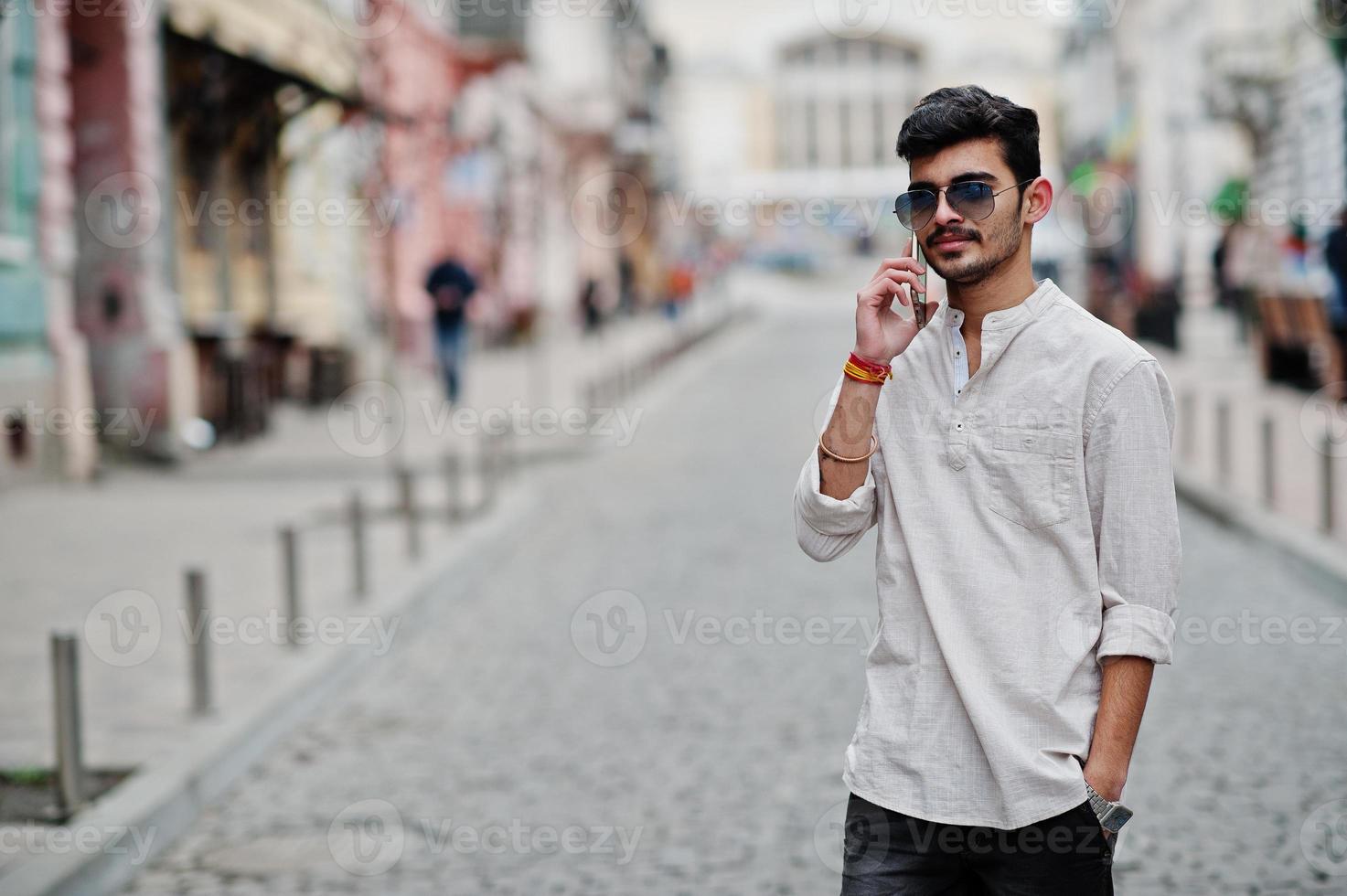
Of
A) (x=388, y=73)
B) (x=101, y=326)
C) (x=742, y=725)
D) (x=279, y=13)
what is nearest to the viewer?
(x=742, y=725)

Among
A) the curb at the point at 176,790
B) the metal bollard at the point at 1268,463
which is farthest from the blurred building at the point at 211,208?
the metal bollard at the point at 1268,463

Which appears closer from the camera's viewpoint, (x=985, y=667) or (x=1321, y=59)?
(x=985, y=667)

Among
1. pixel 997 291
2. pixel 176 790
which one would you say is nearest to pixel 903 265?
pixel 997 291

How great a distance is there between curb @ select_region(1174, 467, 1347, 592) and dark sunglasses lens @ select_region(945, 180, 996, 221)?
22.1 ft

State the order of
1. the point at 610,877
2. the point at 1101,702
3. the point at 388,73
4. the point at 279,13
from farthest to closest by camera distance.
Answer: the point at 279,13, the point at 388,73, the point at 610,877, the point at 1101,702

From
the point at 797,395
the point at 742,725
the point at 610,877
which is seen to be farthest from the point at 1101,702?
the point at 797,395

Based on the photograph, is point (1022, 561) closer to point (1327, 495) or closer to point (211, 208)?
point (1327, 495)

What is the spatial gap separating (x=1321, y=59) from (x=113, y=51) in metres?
16.7

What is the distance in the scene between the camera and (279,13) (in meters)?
22.7

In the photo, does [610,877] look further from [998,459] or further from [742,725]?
[998,459]

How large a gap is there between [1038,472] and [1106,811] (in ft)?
1.53

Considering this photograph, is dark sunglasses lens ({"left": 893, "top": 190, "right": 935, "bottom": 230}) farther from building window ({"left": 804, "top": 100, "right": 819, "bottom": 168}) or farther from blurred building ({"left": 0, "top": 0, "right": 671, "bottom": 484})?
building window ({"left": 804, "top": 100, "right": 819, "bottom": 168})

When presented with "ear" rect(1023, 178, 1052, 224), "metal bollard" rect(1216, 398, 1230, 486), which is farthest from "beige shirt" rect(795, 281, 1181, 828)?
"metal bollard" rect(1216, 398, 1230, 486)

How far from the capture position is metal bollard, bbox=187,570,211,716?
632 cm
